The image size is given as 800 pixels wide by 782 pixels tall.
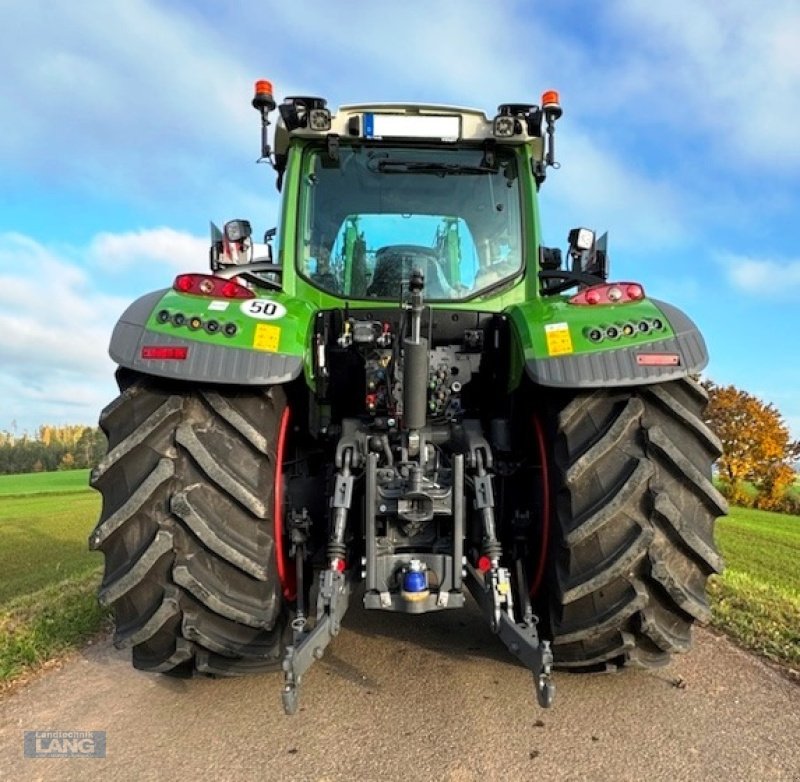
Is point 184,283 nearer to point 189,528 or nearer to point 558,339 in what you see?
point 189,528

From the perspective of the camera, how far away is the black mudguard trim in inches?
100

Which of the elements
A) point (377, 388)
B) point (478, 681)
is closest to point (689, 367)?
point (377, 388)

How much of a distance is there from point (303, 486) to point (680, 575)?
5.57 feet

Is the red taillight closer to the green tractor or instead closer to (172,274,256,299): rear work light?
the green tractor

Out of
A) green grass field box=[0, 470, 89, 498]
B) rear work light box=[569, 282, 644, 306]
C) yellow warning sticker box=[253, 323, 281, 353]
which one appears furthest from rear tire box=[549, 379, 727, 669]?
green grass field box=[0, 470, 89, 498]

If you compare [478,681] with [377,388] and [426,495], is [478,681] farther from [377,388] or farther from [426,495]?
[377,388]

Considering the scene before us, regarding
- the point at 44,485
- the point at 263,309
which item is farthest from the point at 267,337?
the point at 44,485

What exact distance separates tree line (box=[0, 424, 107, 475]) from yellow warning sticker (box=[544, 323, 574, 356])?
6678 cm

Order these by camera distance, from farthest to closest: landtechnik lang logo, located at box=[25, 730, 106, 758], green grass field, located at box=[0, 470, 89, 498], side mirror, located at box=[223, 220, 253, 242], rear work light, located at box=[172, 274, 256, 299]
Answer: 1. green grass field, located at box=[0, 470, 89, 498]
2. side mirror, located at box=[223, 220, 253, 242]
3. rear work light, located at box=[172, 274, 256, 299]
4. landtechnik lang logo, located at box=[25, 730, 106, 758]

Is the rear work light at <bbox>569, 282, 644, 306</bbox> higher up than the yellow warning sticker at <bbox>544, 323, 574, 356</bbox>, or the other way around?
the rear work light at <bbox>569, 282, 644, 306</bbox>

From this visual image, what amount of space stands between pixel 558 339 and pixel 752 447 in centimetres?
4335

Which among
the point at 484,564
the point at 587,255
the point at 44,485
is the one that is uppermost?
the point at 587,255

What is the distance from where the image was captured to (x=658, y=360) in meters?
2.57

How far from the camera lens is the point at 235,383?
8.38 ft
